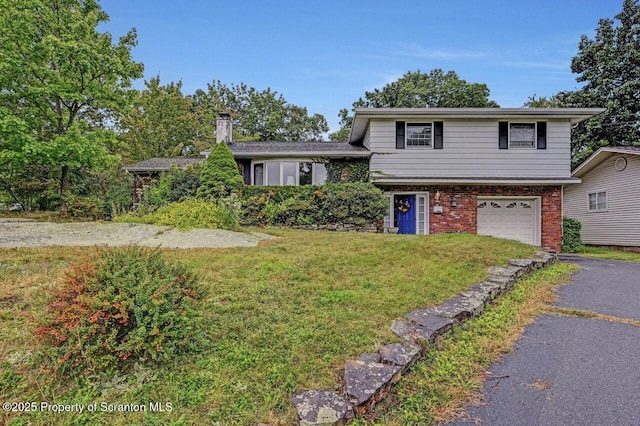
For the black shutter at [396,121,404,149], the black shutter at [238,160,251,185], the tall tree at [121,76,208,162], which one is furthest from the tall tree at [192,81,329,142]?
the black shutter at [396,121,404,149]

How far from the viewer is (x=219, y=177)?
40.6ft

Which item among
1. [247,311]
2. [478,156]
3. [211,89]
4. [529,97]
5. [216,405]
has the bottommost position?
[216,405]

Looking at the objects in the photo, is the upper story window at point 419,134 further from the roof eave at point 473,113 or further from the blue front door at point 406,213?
the blue front door at point 406,213

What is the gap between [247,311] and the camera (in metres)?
3.40

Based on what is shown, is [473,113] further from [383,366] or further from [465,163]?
[383,366]

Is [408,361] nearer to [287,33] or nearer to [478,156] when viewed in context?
[478,156]

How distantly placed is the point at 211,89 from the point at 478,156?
25936 mm

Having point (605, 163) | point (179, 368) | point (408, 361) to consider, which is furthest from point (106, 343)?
point (605, 163)

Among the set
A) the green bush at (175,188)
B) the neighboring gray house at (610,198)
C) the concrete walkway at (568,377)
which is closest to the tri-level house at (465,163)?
the neighboring gray house at (610,198)

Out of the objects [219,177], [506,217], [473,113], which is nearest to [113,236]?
[219,177]

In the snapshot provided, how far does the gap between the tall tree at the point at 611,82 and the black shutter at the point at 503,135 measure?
8382mm

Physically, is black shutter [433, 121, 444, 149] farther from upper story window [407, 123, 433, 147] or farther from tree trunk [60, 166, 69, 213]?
tree trunk [60, 166, 69, 213]

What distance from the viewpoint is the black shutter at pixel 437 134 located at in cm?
1277

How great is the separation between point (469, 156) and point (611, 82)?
11.4 m
